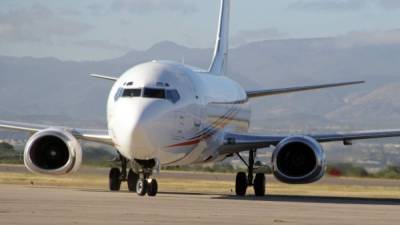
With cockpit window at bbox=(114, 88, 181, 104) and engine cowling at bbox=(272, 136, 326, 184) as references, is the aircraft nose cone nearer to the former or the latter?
cockpit window at bbox=(114, 88, 181, 104)

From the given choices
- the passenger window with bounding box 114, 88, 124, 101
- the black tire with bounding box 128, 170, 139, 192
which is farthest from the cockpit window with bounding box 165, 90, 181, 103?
the black tire with bounding box 128, 170, 139, 192

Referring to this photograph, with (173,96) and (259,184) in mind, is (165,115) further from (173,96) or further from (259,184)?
(259,184)

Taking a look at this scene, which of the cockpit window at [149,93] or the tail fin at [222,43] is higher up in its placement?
the tail fin at [222,43]

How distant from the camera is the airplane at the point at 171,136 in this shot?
37.0 metres

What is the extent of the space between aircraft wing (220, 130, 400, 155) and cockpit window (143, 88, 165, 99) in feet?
18.1

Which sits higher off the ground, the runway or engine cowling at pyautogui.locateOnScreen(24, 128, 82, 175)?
engine cowling at pyautogui.locateOnScreen(24, 128, 82, 175)

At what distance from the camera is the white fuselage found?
3662 centimetres

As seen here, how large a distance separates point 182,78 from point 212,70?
9.72m

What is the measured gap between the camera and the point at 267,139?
42375 mm

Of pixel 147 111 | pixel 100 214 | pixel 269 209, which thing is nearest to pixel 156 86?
pixel 147 111

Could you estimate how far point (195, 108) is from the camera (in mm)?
39750

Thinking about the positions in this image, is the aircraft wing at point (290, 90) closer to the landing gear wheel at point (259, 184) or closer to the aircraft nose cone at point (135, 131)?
the landing gear wheel at point (259, 184)

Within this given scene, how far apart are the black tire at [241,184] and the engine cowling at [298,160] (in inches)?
120

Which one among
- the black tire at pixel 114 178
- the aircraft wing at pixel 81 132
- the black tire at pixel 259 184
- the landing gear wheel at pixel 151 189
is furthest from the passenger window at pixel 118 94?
the black tire at pixel 259 184
